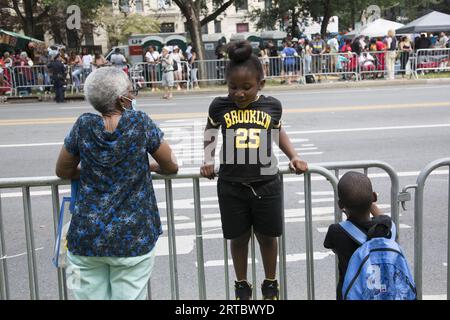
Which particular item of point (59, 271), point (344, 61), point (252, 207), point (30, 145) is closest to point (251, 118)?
point (252, 207)

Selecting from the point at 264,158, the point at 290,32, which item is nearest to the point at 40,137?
the point at 264,158

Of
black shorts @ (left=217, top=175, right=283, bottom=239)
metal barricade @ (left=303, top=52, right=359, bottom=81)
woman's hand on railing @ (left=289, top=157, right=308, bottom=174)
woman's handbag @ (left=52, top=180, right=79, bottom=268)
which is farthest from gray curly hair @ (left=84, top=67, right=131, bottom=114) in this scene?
metal barricade @ (left=303, top=52, right=359, bottom=81)

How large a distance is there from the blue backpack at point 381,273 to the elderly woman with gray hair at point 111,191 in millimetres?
1150

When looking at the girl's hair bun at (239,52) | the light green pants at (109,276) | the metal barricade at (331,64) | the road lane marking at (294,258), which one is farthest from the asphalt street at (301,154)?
the metal barricade at (331,64)

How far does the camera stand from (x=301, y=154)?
9188 millimetres

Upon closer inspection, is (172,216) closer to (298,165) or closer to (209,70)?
(298,165)

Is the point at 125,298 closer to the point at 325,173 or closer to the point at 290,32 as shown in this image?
the point at 325,173

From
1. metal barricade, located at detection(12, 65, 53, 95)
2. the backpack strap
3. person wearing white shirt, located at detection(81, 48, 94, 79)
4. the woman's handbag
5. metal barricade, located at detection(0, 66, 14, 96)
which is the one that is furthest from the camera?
person wearing white shirt, located at detection(81, 48, 94, 79)

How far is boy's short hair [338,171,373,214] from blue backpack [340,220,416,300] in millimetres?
207

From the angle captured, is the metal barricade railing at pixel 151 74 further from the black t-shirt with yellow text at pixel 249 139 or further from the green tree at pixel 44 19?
the green tree at pixel 44 19

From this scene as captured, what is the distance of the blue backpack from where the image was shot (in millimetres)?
2752

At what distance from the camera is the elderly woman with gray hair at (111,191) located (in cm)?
279

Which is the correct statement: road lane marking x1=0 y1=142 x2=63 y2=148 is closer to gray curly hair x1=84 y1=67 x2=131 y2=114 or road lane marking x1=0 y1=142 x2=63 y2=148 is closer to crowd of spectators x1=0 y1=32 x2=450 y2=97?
gray curly hair x1=84 y1=67 x2=131 y2=114

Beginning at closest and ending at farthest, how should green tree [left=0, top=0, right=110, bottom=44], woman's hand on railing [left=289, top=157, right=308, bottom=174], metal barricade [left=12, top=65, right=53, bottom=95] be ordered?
woman's hand on railing [left=289, top=157, right=308, bottom=174]
metal barricade [left=12, top=65, right=53, bottom=95]
green tree [left=0, top=0, right=110, bottom=44]
